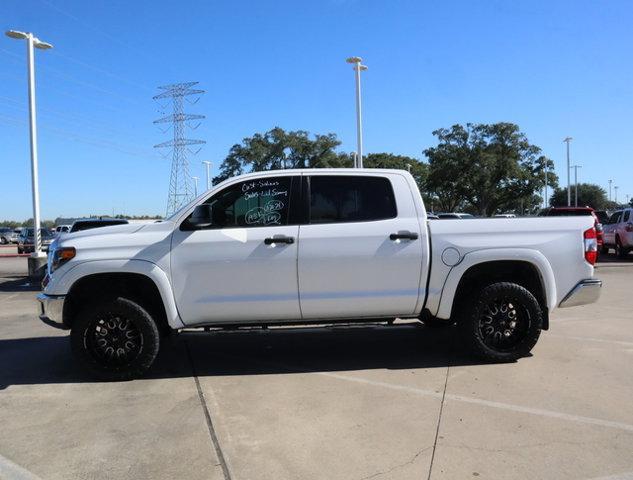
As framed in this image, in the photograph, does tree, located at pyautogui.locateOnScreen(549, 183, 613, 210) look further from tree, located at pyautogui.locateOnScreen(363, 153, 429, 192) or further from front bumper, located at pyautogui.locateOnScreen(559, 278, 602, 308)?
front bumper, located at pyautogui.locateOnScreen(559, 278, 602, 308)

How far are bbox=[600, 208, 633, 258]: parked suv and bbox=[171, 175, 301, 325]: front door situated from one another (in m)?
18.1

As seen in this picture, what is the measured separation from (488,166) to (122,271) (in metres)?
45.0

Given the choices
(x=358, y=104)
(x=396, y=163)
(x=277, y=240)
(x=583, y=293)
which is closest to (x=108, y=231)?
(x=277, y=240)

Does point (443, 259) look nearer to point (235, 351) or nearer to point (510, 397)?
point (510, 397)

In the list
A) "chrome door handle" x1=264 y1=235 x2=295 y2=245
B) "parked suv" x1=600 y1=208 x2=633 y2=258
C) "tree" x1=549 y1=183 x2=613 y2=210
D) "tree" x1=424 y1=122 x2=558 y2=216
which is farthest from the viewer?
"tree" x1=549 y1=183 x2=613 y2=210

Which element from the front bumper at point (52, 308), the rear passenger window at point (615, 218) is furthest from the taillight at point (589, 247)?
the rear passenger window at point (615, 218)

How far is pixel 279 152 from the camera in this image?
48875mm

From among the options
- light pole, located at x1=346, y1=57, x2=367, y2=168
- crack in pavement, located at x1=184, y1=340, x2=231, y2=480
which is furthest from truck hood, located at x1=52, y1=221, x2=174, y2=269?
light pole, located at x1=346, y1=57, x2=367, y2=168

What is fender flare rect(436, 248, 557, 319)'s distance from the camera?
571 centimetres

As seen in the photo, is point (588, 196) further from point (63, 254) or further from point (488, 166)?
point (63, 254)

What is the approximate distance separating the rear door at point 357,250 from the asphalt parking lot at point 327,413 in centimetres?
74

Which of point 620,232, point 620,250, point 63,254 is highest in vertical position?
point 63,254

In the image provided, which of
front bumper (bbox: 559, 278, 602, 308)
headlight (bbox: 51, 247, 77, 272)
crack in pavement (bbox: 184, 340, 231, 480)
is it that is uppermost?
headlight (bbox: 51, 247, 77, 272)

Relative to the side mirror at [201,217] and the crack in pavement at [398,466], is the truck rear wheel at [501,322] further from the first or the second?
the side mirror at [201,217]
